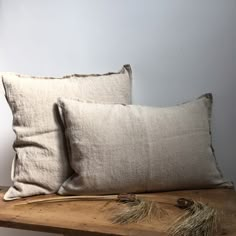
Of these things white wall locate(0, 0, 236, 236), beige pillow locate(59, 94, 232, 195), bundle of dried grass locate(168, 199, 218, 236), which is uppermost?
white wall locate(0, 0, 236, 236)

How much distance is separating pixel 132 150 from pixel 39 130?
0.32 m

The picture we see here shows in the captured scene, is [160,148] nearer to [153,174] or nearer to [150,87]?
[153,174]

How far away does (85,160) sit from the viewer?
1154 mm

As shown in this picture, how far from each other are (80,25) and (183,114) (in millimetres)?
551

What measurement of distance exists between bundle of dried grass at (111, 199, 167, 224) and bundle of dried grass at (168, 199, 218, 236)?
0.24 ft

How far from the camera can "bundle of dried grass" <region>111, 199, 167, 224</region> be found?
3.33ft

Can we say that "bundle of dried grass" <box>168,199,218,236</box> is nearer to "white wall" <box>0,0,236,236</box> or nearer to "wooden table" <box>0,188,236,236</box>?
"wooden table" <box>0,188,236,236</box>

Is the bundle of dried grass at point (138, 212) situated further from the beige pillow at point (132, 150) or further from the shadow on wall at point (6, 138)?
the shadow on wall at point (6, 138)

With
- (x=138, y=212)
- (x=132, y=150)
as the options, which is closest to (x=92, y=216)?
(x=138, y=212)

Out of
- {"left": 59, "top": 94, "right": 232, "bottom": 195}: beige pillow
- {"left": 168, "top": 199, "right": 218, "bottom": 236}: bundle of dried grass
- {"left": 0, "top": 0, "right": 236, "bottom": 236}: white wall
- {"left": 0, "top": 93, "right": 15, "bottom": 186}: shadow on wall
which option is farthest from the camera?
{"left": 0, "top": 93, "right": 15, "bottom": 186}: shadow on wall

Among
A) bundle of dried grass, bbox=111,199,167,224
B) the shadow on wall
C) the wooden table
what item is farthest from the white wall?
bundle of dried grass, bbox=111,199,167,224

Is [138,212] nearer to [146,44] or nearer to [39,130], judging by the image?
[39,130]

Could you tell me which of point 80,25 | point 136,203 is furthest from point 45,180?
point 80,25

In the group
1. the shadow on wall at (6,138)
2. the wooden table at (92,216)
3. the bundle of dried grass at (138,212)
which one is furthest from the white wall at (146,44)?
the bundle of dried grass at (138,212)
